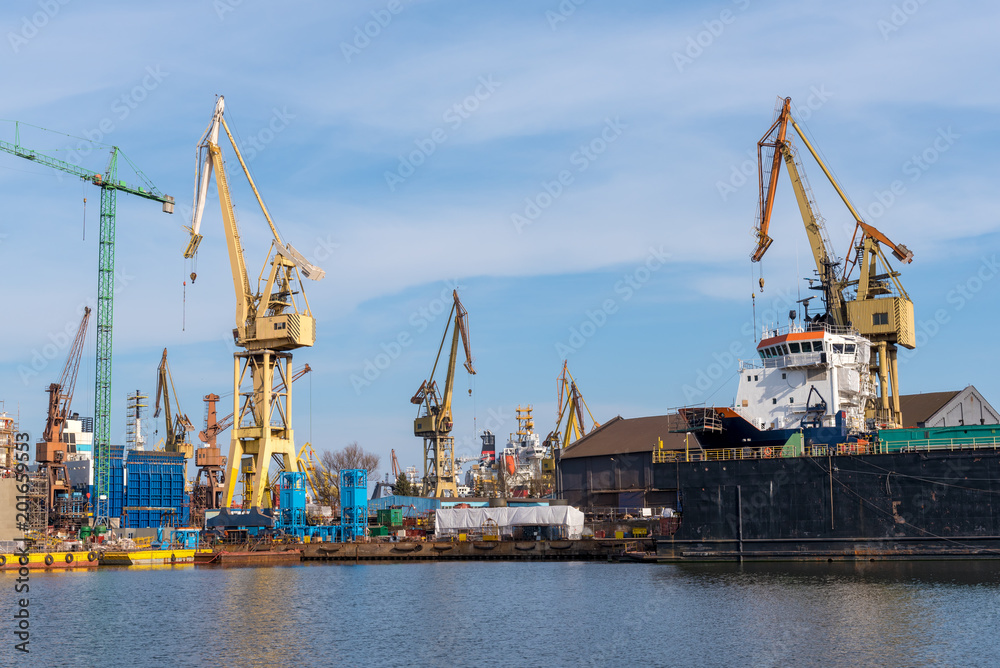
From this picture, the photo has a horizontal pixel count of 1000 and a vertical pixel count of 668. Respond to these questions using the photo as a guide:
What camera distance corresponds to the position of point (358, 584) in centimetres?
5444

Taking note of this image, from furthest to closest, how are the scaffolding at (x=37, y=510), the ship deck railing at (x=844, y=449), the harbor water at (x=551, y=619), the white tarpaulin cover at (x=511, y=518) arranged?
the scaffolding at (x=37, y=510), the white tarpaulin cover at (x=511, y=518), the ship deck railing at (x=844, y=449), the harbor water at (x=551, y=619)

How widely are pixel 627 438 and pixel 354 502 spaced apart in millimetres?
27579

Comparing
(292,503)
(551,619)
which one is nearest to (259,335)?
(292,503)

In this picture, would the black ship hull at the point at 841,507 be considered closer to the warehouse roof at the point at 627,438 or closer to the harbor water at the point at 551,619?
the harbor water at the point at 551,619

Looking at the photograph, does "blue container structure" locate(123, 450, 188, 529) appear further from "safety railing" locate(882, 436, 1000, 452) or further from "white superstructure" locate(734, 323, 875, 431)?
"safety railing" locate(882, 436, 1000, 452)

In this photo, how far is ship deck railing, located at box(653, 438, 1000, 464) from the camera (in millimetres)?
48781

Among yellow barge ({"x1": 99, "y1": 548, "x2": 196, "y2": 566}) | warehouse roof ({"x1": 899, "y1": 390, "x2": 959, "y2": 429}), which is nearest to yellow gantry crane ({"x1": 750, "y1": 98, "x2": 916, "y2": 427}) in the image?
warehouse roof ({"x1": 899, "y1": 390, "x2": 959, "y2": 429})

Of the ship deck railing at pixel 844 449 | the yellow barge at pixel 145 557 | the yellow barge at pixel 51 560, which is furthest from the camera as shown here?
the yellow barge at pixel 145 557

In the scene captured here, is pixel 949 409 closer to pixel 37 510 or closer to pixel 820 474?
pixel 820 474

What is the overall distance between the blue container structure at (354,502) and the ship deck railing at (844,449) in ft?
107

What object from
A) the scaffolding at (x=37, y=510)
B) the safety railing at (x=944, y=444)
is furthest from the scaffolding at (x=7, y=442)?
the safety railing at (x=944, y=444)

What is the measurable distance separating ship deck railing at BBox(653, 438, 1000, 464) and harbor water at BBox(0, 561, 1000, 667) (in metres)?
5.61

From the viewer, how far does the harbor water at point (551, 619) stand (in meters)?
30.5

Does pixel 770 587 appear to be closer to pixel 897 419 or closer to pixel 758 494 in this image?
pixel 758 494
